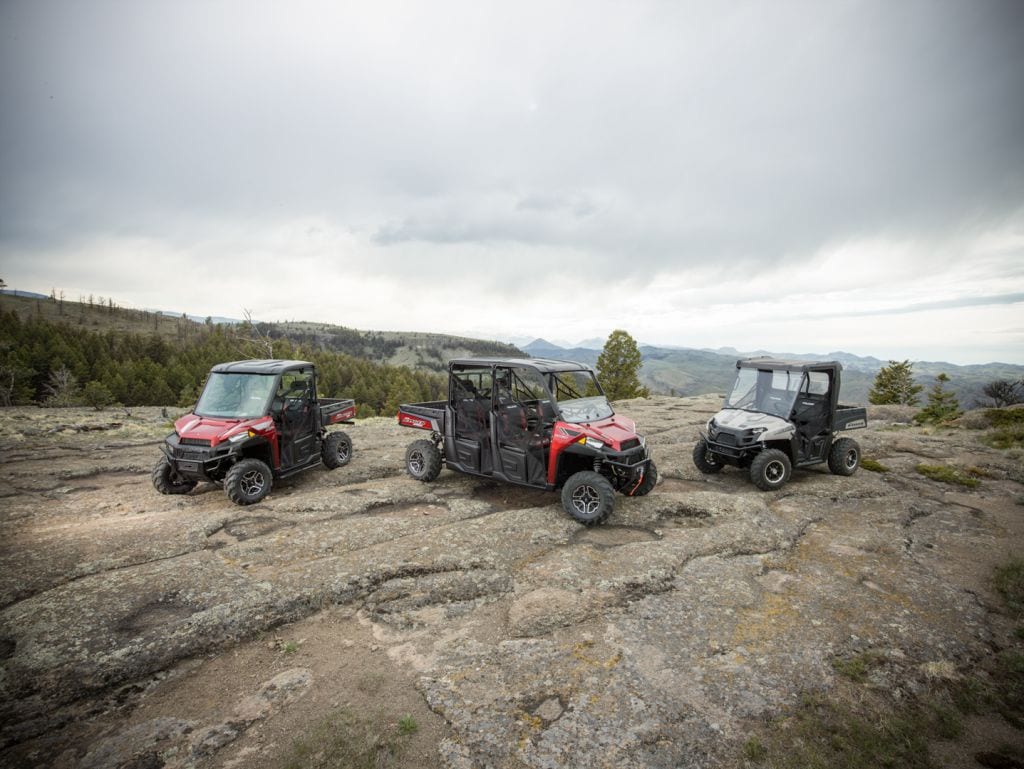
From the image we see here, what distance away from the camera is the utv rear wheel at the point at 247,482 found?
7.30m

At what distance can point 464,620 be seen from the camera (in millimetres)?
4457

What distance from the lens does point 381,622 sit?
4406 mm

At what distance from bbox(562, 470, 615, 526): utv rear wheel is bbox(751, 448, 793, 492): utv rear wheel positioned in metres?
3.65

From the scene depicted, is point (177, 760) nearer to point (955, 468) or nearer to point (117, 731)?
point (117, 731)

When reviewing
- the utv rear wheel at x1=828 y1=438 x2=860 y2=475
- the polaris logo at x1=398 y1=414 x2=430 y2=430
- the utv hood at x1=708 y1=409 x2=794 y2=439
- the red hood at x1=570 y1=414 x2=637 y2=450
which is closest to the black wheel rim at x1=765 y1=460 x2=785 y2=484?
the utv hood at x1=708 y1=409 x2=794 y2=439

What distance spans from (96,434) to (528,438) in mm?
15202

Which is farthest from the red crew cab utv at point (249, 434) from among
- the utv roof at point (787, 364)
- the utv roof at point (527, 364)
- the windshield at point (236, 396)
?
the utv roof at point (787, 364)

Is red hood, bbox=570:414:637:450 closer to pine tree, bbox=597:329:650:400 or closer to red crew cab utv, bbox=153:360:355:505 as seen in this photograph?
red crew cab utv, bbox=153:360:355:505

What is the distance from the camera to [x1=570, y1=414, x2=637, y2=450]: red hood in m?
6.77

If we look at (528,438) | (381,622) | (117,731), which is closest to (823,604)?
(528,438)

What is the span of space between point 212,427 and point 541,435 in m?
5.88

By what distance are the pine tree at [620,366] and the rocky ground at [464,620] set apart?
29.3 meters

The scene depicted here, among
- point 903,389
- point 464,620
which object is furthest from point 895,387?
point 464,620

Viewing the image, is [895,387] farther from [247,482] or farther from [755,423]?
[247,482]
